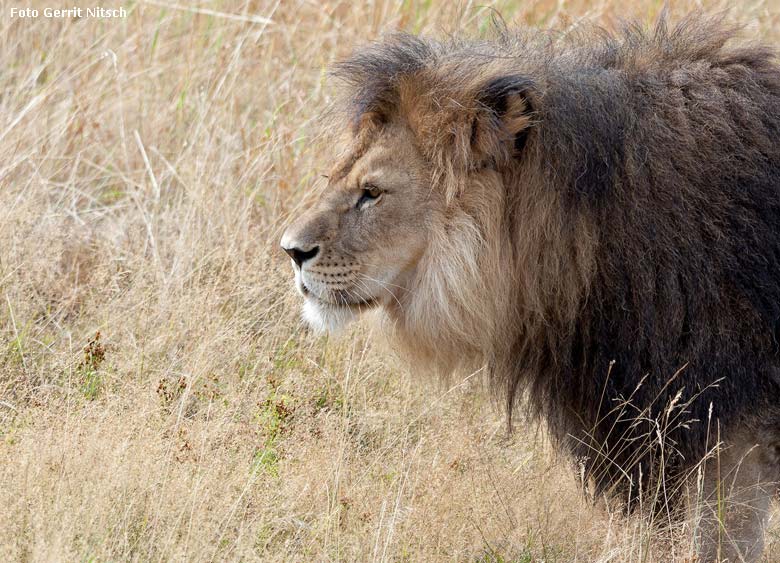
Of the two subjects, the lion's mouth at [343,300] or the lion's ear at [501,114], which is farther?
the lion's mouth at [343,300]

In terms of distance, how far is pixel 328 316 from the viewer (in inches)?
143

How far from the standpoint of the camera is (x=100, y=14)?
650cm

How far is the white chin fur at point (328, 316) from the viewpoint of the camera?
3611 millimetres

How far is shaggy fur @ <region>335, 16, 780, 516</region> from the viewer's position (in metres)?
3.48

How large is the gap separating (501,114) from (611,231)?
500mm

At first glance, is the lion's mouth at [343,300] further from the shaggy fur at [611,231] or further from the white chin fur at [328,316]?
the shaggy fur at [611,231]

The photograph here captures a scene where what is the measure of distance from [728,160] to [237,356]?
7.18ft

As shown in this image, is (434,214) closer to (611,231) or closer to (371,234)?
(371,234)

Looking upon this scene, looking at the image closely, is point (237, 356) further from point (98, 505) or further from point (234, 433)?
point (98, 505)

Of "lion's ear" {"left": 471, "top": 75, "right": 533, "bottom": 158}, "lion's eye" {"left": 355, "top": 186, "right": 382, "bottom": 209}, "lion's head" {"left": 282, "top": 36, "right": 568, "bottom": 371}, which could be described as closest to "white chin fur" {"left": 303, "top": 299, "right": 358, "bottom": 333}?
"lion's head" {"left": 282, "top": 36, "right": 568, "bottom": 371}

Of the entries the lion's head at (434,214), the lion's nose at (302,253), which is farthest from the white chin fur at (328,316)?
the lion's nose at (302,253)

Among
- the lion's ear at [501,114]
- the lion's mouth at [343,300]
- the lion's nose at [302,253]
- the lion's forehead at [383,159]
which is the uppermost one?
the lion's ear at [501,114]

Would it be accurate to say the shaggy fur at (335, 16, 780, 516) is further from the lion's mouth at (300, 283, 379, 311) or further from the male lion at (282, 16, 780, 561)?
the lion's mouth at (300, 283, 379, 311)

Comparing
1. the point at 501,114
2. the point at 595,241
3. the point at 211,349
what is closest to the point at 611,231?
the point at 595,241
